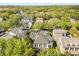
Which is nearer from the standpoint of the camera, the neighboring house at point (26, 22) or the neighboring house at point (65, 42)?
the neighboring house at point (65, 42)

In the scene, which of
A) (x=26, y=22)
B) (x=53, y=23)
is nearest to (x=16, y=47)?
(x=26, y=22)

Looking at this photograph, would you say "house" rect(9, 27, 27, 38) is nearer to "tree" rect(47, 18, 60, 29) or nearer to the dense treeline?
the dense treeline

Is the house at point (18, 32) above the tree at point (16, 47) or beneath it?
above

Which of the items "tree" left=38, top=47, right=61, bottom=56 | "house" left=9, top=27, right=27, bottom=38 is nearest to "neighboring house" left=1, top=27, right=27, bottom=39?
"house" left=9, top=27, right=27, bottom=38

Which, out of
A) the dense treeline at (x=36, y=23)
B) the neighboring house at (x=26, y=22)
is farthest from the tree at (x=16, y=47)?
the neighboring house at (x=26, y=22)

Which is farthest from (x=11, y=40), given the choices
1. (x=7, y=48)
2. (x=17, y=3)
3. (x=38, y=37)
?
(x=17, y=3)

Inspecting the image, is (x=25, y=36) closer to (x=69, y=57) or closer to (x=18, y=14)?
(x=18, y=14)

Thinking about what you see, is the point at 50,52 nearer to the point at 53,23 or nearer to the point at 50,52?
the point at 50,52

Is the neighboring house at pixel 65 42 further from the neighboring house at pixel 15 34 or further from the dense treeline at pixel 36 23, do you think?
the neighboring house at pixel 15 34
